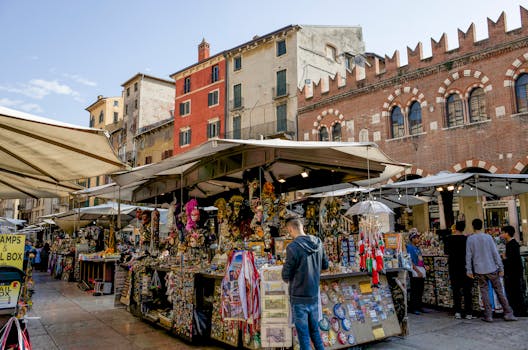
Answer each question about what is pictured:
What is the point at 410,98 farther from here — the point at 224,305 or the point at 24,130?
the point at 24,130

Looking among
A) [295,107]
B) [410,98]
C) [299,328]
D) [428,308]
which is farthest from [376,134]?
[299,328]

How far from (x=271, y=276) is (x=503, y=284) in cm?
510

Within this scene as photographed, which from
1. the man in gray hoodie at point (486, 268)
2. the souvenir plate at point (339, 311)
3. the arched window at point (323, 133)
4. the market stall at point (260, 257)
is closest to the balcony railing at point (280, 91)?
the arched window at point (323, 133)

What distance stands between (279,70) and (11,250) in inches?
890

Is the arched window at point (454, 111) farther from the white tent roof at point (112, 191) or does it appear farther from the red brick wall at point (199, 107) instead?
the red brick wall at point (199, 107)

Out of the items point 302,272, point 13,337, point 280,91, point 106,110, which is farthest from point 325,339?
point 106,110

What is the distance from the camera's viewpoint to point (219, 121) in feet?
93.4

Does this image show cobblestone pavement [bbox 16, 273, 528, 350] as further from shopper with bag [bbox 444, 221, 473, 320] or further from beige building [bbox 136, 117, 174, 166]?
beige building [bbox 136, 117, 174, 166]

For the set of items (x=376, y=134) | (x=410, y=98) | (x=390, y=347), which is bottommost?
(x=390, y=347)

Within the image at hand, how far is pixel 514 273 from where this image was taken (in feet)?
23.6

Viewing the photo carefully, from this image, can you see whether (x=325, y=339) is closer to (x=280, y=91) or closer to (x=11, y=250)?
(x=11, y=250)

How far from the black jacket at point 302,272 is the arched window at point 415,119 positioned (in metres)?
15.2

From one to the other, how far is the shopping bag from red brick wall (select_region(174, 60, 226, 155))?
24.7 m

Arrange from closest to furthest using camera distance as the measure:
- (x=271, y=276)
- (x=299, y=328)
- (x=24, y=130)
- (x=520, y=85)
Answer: (x=24, y=130) → (x=299, y=328) → (x=271, y=276) → (x=520, y=85)
